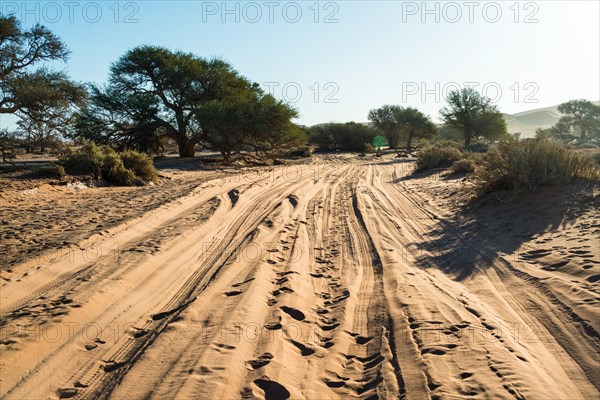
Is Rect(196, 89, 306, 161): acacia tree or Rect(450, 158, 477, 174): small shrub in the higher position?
Rect(196, 89, 306, 161): acacia tree

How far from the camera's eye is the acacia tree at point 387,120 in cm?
4866

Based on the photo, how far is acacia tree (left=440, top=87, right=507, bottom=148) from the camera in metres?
38.4

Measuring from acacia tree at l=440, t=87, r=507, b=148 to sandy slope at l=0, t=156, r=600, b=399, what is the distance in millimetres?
34260

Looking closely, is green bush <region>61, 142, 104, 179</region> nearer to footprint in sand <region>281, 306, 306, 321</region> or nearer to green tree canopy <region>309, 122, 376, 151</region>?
footprint in sand <region>281, 306, 306, 321</region>

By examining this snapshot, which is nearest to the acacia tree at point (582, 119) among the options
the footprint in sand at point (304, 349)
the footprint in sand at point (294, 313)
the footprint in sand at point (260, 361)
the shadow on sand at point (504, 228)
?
the shadow on sand at point (504, 228)

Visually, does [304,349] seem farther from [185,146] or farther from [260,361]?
[185,146]

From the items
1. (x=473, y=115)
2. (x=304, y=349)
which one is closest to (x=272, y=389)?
(x=304, y=349)

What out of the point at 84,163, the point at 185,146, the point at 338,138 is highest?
the point at 338,138

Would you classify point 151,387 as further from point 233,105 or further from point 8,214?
point 233,105

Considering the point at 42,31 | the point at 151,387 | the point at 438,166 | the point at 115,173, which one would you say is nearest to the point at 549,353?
A: the point at 151,387

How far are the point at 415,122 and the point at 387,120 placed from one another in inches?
118

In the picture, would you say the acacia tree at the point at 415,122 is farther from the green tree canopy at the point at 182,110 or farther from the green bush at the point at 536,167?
the green bush at the point at 536,167

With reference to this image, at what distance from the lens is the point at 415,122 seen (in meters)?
48.2

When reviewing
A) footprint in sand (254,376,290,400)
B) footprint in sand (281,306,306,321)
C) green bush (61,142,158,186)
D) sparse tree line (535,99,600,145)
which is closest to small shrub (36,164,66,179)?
green bush (61,142,158,186)
